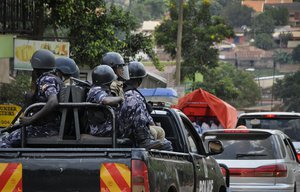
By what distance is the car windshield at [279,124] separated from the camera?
18406mm

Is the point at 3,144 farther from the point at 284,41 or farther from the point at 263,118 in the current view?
the point at 284,41

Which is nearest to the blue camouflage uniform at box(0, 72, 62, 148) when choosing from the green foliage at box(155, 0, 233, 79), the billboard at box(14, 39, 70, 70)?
the billboard at box(14, 39, 70, 70)

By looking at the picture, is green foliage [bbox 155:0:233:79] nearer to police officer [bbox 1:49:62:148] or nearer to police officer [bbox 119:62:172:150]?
police officer [bbox 1:49:62:148]

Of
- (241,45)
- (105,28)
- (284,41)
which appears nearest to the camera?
(105,28)

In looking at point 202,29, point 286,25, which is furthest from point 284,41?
point 202,29

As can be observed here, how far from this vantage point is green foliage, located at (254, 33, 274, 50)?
388ft

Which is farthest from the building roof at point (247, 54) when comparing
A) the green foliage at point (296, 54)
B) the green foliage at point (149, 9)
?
the green foliage at point (296, 54)

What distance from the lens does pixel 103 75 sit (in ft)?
27.1

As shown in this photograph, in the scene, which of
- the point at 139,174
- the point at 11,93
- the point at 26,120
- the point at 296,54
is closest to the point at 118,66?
the point at 26,120

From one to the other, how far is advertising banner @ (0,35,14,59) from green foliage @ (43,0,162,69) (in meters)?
1.90

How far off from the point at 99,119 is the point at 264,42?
111 metres

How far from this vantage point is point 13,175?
24.1ft

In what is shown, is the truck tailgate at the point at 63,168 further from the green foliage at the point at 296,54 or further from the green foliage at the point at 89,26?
the green foliage at the point at 296,54

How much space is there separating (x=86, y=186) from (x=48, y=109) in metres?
1.04
